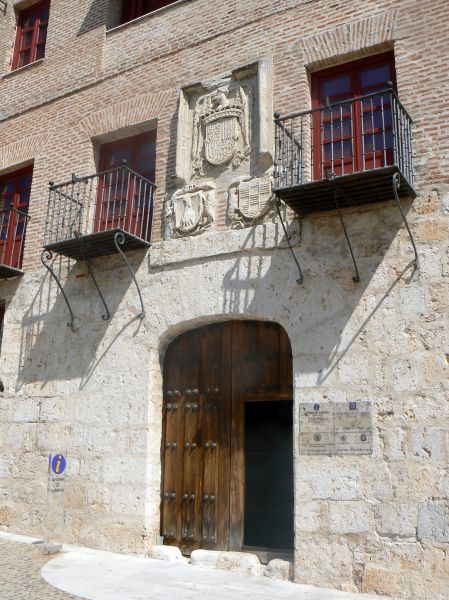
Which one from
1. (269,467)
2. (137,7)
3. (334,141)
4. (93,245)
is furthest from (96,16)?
(269,467)

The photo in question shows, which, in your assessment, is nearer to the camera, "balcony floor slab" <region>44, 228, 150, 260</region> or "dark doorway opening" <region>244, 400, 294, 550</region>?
"dark doorway opening" <region>244, 400, 294, 550</region>

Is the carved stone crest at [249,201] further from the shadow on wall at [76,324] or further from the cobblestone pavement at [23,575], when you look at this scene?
the cobblestone pavement at [23,575]

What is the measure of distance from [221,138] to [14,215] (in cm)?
355

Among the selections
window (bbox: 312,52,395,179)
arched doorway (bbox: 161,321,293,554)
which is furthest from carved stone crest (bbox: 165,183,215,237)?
window (bbox: 312,52,395,179)

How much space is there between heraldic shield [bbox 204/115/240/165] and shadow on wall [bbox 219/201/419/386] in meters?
1.19

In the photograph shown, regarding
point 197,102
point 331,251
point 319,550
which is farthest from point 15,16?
point 319,550

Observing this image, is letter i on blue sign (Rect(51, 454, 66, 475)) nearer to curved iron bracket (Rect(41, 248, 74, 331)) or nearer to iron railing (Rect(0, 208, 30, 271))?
curved iron bracket (Rect(41, 248, 74, 331))

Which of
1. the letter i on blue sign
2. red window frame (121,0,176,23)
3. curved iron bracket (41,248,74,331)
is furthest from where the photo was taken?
red window frame (121,0,176,23)

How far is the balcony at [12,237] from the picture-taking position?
8648 millimetres

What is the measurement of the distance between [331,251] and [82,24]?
557cm

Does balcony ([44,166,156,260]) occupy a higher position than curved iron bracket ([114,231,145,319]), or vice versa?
balcony ([44,166,156,260])

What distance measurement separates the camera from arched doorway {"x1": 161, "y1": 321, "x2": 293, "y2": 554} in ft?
20.7

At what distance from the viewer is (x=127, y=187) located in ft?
24.1

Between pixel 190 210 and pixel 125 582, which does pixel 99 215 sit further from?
pixel 125 582
